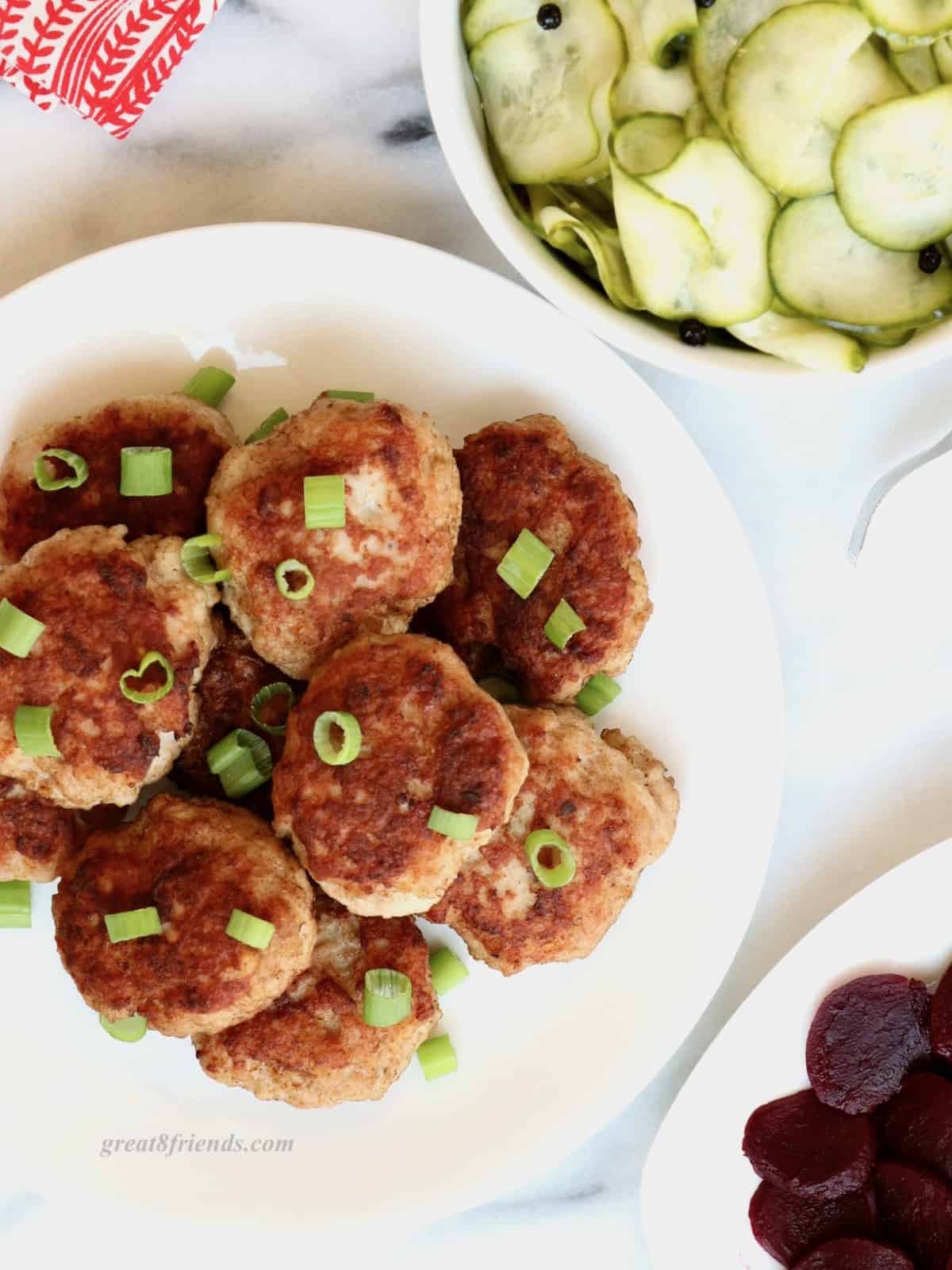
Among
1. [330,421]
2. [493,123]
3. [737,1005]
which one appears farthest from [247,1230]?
[493,123]

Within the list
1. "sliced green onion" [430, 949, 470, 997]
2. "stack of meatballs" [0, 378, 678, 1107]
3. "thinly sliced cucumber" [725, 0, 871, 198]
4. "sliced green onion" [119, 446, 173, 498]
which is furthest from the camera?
"sliced green onion" [430, 949, 470, 997]

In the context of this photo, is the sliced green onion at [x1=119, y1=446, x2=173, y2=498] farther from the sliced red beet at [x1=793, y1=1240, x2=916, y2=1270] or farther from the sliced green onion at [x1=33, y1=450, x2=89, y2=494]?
the sliced red beet at [x1=793, y1=1240, x2=916, y2=1270]

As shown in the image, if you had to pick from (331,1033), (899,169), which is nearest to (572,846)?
(331,1033)

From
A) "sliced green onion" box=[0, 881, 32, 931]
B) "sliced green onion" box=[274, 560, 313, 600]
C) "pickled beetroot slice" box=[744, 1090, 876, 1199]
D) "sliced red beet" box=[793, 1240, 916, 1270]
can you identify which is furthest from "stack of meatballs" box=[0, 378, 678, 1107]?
"sliced red beet" box=[793, 1240, 916, 1270]

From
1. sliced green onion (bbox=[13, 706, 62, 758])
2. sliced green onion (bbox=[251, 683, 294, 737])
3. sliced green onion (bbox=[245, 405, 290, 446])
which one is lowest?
sliced green onion (bbox=[251, 683, 294, 737])

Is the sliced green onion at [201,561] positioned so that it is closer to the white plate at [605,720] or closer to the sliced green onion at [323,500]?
the sliced green onion at [323,500]

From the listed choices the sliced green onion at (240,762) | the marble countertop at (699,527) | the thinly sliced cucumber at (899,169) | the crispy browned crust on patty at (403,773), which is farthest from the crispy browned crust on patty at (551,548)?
the thinly sliced cucumber at (899,169)
